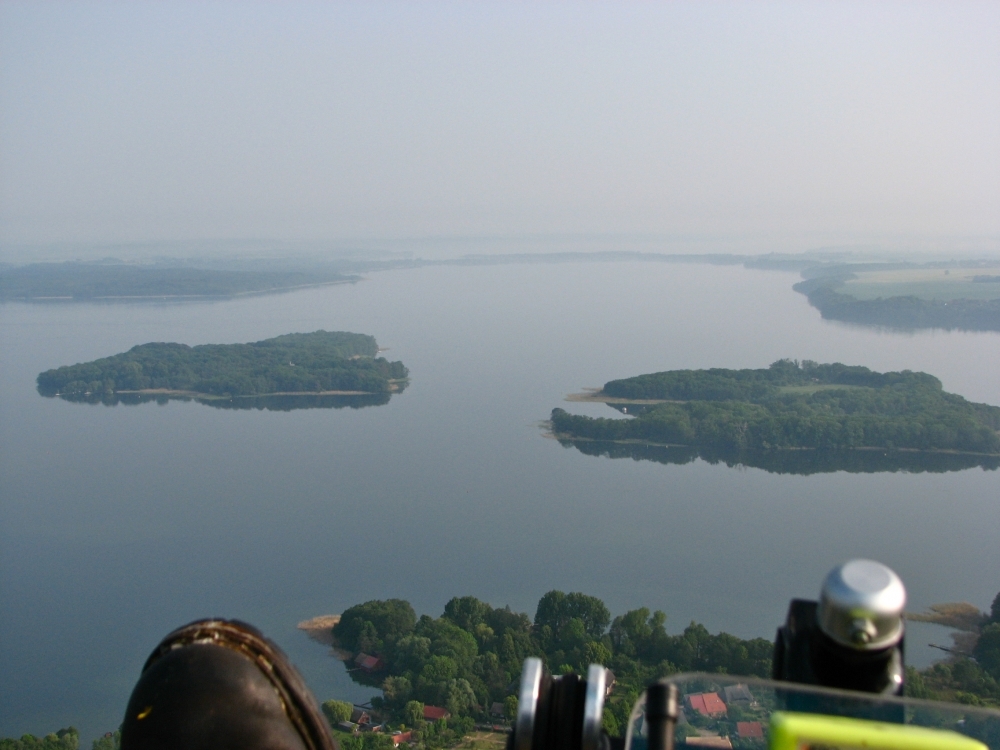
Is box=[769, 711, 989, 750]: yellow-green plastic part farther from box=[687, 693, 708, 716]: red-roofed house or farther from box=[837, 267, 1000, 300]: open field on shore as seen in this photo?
box=[837, 267, 1000, 300]: open field on shore

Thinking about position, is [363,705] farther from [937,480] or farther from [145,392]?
[145,392]

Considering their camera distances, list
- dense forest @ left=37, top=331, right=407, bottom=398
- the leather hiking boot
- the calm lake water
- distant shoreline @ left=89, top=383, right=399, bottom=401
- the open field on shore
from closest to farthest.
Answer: the leather hiking boot → the calm lake water → distant shoreline @ left=89, top=383, right=399, bottom=401 → dense forest @ left=37, top=331, right=407, bottom=398 → the open field on shore

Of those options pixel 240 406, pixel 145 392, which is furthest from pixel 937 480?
pixel 145 392

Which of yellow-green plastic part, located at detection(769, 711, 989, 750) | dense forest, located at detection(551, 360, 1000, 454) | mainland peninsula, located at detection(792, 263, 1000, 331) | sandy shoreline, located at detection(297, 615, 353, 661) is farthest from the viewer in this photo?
mainland peninsula, located at detection(792, 263, 1000, 331)

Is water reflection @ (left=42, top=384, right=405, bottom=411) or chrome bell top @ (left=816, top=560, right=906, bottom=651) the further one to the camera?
water reflection @ (left=42, top=384, right=405, bottom=411)

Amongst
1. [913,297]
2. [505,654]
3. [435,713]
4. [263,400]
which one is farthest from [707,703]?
[913,297]

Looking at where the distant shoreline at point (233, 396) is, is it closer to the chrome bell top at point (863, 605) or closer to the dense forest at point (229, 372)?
the dense forest at point (229, 372)

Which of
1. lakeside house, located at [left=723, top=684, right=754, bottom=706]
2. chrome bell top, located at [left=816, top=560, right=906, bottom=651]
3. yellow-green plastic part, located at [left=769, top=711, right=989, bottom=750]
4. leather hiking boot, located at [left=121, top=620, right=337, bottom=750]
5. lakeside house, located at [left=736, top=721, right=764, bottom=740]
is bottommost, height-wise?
leather hiking boot, located at [left=121, top=620, right=337, bottom=750]

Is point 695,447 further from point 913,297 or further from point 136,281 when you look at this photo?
point 136,281

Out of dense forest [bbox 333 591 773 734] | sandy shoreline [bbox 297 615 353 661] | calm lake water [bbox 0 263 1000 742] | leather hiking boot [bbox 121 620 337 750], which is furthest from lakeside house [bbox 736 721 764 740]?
sandy shoreline [bbox 297 615 353 661]
